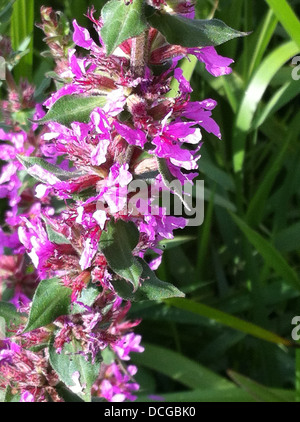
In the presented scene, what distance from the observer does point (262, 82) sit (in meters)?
2.03

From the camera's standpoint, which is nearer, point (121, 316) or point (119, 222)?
point (119, 222)

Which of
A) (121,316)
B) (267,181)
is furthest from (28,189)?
(267,181)

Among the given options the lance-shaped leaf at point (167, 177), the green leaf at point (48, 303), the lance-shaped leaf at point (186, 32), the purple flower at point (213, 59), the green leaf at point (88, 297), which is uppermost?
the lance-shaped leaf at point (186, 32)

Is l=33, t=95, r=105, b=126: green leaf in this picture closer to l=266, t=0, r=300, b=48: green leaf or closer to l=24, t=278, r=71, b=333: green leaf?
l=24, t=278, r=71, b=333: green leaf

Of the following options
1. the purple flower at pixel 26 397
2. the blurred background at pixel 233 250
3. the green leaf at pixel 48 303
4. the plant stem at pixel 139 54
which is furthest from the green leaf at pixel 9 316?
the plant stem at pixel 139 54

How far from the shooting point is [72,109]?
103 centimetres

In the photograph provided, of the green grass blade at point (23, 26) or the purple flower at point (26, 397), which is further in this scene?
the green grass blade at point (23, 26)

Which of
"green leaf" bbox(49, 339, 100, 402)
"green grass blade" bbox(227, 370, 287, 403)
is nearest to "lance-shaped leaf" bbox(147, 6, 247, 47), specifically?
"green leaf" bbox(49, 339, 100, 402)

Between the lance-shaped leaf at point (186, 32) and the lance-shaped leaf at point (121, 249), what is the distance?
0.39 meters

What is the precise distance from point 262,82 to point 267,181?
1.20ft

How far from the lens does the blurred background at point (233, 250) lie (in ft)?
6.21

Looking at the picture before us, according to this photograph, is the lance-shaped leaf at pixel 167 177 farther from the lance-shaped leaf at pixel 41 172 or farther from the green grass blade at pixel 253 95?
the green grass blade at pixel 253 95

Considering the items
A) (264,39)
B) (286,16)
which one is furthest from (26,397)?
(264,39)

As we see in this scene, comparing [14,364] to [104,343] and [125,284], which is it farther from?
[125,284]
